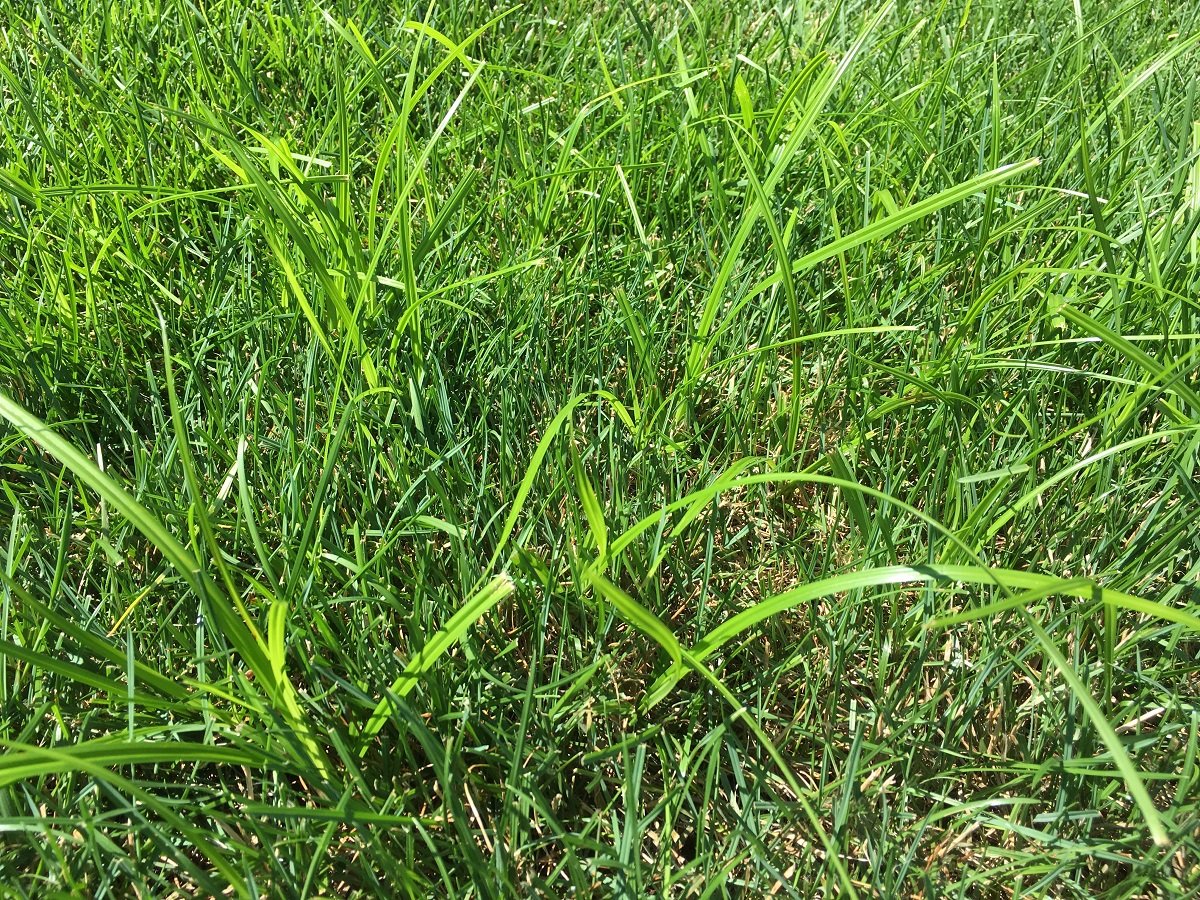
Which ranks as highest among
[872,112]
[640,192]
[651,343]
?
[872,112]

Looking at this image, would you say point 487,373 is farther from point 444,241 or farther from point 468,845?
point 468,845

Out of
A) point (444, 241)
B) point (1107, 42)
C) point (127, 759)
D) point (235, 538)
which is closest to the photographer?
point (127, 759)

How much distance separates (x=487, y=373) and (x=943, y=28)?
1.45 meters

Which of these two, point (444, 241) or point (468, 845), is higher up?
point (444, 241)

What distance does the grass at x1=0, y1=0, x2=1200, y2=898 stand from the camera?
1.06 m

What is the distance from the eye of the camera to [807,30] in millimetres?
2232

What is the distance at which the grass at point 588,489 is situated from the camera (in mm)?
1062

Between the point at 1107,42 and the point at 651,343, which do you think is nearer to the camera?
the point at 651,343

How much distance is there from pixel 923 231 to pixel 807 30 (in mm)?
767

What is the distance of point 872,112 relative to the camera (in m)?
1.79

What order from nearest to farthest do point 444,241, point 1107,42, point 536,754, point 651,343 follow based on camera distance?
point 536,754 < point 651,343 < point 444,241 < point 1107,42

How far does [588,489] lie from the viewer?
3.48 ft

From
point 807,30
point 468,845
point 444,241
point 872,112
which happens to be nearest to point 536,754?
point 468,845

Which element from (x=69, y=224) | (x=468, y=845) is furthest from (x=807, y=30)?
(x=468, y=845)
